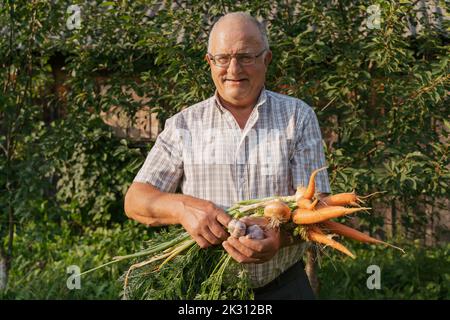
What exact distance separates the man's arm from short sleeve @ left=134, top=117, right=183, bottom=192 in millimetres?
43

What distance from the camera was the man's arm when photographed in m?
2.52

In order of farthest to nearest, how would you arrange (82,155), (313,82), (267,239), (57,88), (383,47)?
(57,88)
(82,155)
(313,82)
(383,47)
(267,239)

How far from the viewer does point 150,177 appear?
285cm

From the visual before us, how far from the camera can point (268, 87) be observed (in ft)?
16.6

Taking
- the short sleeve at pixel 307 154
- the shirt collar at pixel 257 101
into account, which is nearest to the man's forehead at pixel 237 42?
the shirt collar at pixel 257 101

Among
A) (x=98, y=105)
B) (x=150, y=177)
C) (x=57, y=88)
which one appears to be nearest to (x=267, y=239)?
(x=150, y=177)

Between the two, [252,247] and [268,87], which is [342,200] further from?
[268,87]

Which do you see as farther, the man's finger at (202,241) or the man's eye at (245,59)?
the man's eye at (245,59)

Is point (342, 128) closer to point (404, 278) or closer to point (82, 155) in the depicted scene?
point (404, 278)

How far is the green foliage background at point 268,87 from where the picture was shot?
4.71 meters

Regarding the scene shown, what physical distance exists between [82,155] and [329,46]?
2709mm

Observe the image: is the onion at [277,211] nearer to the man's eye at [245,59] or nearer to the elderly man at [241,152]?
the elderly man at [241,152]

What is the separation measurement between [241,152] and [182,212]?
0.40 meters
